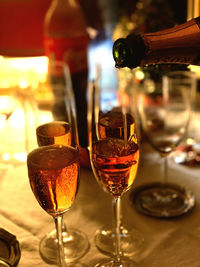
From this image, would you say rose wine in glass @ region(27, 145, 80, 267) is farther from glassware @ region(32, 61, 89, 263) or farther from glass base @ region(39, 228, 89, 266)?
glass base @ region(39, 228, 89, 266)

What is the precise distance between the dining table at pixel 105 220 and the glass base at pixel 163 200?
0.4 inches

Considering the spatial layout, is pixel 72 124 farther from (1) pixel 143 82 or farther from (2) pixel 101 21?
(2) pixel 101 21

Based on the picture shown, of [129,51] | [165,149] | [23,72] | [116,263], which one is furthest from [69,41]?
[116,263]

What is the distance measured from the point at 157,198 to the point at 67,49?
671mm

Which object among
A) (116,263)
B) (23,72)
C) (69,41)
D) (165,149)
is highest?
(69,41)

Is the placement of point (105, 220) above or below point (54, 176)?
below

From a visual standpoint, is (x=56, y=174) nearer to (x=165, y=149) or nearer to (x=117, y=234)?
(x=117, y=234)

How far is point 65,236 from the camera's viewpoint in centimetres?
87

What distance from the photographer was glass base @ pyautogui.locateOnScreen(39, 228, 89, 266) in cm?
79

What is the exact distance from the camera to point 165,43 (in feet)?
2.39

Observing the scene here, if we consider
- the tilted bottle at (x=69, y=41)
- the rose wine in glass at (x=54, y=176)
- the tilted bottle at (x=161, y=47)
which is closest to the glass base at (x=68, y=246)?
the rose wine in glass at (x=54, y=176)

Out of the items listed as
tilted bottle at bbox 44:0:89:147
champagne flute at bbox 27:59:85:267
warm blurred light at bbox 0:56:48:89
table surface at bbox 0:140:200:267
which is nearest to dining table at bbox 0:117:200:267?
table surface at bbox 0:140:200:267

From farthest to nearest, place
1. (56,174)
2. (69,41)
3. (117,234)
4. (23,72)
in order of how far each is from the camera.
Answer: (23,72) < (69,41) < (117,234) < (56,174)

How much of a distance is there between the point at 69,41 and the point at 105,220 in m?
0.72
